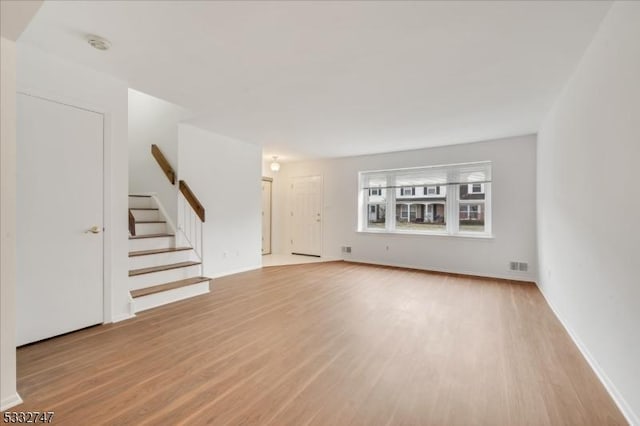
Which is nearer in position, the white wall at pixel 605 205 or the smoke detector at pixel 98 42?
the white wall at pixel 605 205

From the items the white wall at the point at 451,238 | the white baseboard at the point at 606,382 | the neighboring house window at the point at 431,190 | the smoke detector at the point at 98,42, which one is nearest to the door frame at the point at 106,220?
the smoke detector at the point at 98,42

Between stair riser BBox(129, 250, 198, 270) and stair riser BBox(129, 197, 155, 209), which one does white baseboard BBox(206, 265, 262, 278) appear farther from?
stair riser BBox(129, 197, 155, 209)

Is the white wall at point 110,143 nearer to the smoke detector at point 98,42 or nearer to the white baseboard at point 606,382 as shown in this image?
the smoke detector at point 98,42

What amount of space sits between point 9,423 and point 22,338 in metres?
1.15

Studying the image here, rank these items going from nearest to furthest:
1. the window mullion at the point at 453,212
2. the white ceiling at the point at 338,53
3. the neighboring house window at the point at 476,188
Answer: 1. the white ceiling at the point at 338,53
2. the neighboring house window at the point at 476,188
3. the window mullion at the point at 453,212

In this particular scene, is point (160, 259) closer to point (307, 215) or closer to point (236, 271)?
point (236, 271)

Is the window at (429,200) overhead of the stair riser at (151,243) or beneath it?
overhead

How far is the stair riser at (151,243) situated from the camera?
12.3 ft

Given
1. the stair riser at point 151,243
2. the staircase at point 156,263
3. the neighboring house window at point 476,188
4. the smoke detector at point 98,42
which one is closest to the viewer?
the smoke detector at point 98,42

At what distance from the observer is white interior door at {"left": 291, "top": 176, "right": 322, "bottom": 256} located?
7.20 meters

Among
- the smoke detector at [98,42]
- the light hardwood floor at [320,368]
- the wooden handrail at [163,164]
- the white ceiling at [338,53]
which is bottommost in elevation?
the light hardwood floor at [320,368]

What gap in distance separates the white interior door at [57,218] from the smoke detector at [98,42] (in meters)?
0.72

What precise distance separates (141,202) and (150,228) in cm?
68

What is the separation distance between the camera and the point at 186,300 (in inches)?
144
